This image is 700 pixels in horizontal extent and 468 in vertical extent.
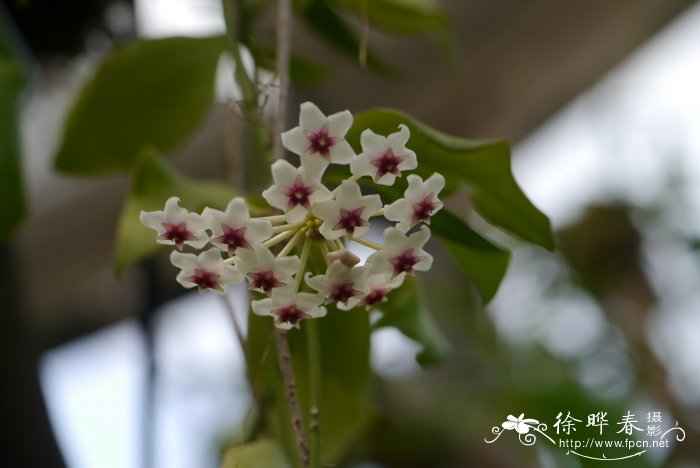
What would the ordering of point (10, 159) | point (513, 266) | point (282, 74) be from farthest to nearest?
point (513, 266) < point (10, 159) < point (282, 74)

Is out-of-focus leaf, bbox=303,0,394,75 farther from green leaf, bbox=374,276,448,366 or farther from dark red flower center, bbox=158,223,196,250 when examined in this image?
dark red flower center, bbox=158,223,196,250

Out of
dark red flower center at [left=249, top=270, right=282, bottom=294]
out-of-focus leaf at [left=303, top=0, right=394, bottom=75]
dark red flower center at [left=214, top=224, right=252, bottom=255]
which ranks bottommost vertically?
out-of-focus leaf at [left=303, top=0, right=394, bottom=75]

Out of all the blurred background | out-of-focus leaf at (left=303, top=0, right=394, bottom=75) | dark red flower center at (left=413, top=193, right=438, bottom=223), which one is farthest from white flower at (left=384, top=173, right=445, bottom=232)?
the blurred background

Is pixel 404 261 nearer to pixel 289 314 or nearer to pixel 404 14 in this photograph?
pixel 289 314

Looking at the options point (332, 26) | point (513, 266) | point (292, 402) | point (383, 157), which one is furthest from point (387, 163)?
point (513, 266)

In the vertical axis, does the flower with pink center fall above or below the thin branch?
above

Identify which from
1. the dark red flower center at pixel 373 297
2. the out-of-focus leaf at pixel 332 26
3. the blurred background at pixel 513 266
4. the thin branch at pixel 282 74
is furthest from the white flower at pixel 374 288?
the blurred background at pixel 513 266
